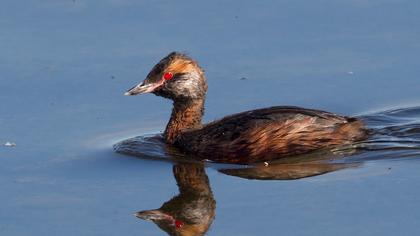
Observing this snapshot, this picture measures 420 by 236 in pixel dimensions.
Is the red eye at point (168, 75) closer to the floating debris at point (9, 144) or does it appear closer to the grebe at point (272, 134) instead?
the grebe at point (272, 134)

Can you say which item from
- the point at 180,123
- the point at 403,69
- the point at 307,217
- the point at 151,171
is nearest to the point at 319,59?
the point at 403,69

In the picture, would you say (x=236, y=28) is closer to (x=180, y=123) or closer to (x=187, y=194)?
(x=180, y=123)

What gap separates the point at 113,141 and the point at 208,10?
2806 millimetres

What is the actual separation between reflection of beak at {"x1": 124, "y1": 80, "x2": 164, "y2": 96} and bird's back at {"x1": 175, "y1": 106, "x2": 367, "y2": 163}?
819mm

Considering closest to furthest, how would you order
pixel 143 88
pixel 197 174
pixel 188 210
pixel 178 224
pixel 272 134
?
pixel 178 224, pixel 188 210, pixel 197 174, pixel 272 134, pixel 143 88

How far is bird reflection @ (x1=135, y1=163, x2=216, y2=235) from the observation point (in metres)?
9.88

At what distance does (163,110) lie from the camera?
42.3 ft

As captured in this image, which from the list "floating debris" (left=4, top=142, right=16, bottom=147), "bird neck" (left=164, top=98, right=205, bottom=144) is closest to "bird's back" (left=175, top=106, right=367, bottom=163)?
"bird neck" (left=164, top=98, right=205, bottom=144)

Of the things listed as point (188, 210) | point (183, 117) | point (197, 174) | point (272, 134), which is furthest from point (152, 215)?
point (183, 117)

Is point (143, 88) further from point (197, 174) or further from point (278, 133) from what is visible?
point (278, 133)

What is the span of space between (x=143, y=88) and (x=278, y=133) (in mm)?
1326

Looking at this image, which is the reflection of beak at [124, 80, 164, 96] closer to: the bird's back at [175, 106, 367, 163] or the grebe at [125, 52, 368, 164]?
the grebe at [125, 52, 368, 164]

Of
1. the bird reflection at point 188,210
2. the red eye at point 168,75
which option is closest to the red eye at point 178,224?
the bird reflection at point 188,210

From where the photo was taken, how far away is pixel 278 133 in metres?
11.6
